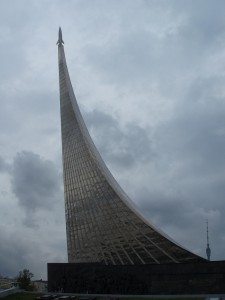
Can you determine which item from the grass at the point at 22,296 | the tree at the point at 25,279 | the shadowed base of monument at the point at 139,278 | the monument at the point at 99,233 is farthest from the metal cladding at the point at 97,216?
the tree at the point at 25,279

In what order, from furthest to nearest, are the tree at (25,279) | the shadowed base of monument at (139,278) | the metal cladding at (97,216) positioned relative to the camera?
the tree at (25,279)
the metal cladding at (97,216)
the shadowed base of monument at (139,278)

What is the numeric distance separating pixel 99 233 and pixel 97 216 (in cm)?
98

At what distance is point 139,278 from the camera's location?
22.1m

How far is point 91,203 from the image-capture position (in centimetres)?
2817

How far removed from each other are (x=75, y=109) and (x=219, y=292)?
16171 millimetres

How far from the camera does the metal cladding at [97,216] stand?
80.1ft

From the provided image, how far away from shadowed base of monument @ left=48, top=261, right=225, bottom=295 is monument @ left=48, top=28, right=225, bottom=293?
4 cm

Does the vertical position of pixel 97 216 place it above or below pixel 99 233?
above

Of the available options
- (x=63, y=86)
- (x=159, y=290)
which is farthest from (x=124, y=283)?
(x=63, y=86)

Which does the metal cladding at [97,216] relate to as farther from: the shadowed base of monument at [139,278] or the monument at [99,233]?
the shadowed base of monument at [139,278]

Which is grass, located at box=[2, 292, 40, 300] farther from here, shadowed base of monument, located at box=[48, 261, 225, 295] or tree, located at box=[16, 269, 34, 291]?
tree, located at box=[16, 269, 34, 291]

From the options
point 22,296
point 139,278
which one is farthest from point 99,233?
point 22,296

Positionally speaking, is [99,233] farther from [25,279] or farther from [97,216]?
[25,279]

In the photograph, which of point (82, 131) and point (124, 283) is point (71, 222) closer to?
point (82, 131)
